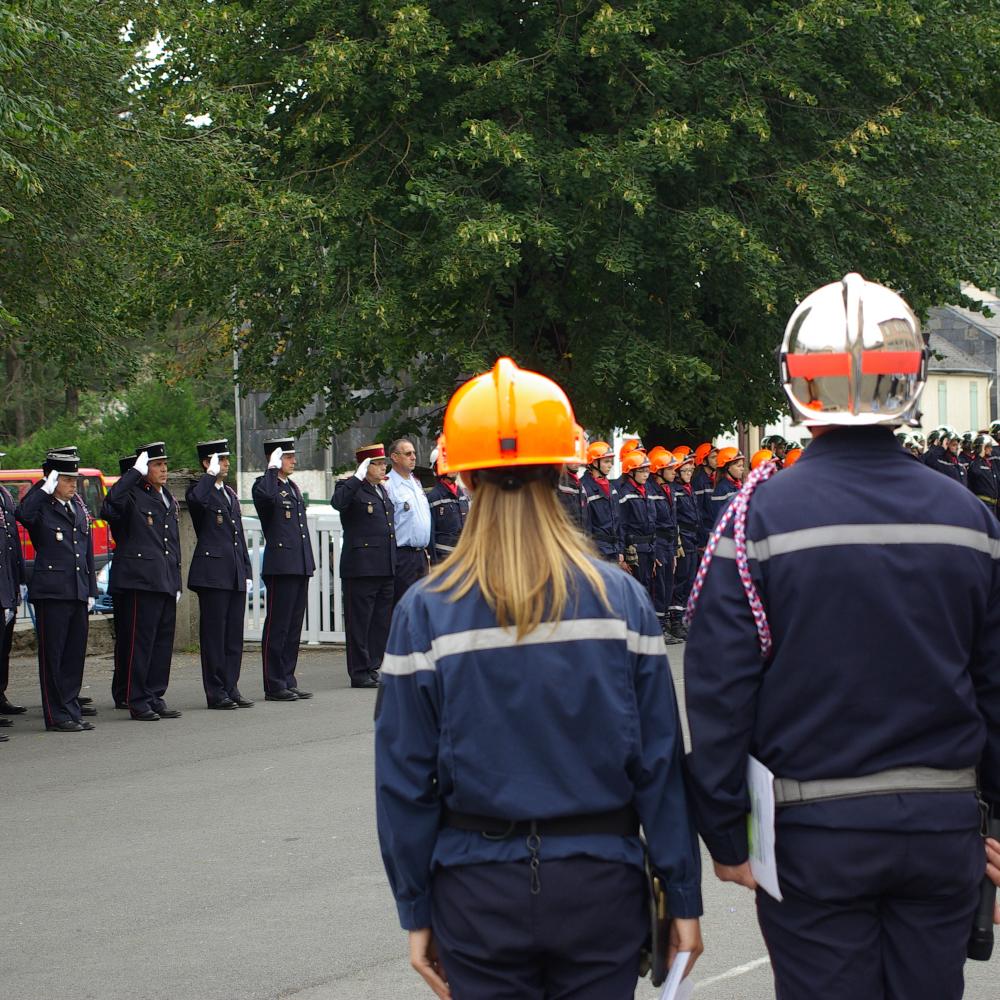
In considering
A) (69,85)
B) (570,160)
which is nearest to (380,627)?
(69,85)

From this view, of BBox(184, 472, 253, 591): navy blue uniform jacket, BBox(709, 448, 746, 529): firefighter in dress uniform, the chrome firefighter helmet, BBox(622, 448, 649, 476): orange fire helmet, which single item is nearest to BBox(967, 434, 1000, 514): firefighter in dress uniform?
BBox(709, 448, 746, 529): firefighter in dress uniform

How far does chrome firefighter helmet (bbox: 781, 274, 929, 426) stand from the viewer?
11.1 feet

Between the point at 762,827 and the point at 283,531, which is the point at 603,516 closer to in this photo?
the point at 283,531

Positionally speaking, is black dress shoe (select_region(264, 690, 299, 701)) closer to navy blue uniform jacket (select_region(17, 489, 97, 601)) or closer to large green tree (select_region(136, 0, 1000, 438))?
navy blue uniform jacket (select_region(17, 489, 97, 601))

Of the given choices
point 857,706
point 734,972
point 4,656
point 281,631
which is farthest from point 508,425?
point 281,631

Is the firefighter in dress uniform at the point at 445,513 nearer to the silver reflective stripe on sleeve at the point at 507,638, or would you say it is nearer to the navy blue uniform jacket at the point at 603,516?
the navy blue uniform jacket at the point at 603,516

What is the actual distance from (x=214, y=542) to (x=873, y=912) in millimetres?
11019

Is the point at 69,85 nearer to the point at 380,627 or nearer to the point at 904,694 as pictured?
the point at 380,627

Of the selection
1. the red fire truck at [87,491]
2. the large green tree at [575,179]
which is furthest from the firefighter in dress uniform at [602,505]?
the red fire truck at [87,491]

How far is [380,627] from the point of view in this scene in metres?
15.1

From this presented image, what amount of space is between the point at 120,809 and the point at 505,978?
256 inches

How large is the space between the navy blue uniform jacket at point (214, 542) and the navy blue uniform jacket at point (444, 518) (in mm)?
2593

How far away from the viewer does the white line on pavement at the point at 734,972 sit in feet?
18.4

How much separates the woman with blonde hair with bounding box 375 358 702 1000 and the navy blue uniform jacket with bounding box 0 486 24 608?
9.69 m
